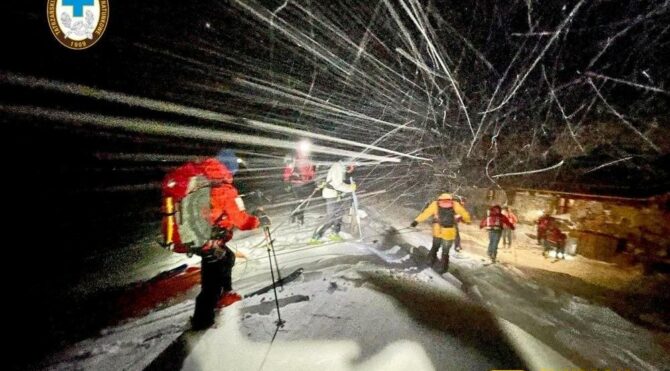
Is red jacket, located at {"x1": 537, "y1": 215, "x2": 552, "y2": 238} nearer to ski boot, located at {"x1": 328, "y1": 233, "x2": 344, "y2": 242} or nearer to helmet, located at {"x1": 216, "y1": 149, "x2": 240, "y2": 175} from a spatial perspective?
ski boot, located at {"x1": 328, "y1": 233, "x2": 344, "y2": 242}

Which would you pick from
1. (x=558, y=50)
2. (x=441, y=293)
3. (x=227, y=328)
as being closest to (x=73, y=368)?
(x=227, y=328)

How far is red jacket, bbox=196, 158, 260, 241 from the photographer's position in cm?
387

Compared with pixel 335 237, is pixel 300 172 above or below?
above

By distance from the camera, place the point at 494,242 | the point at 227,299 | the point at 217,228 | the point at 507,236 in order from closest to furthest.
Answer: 1. the point at 217,228
2. the point at 227,299
3. the point at 494,242
4. the point at 507,236

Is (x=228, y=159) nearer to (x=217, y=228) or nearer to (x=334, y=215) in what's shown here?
(x=217, y=228)

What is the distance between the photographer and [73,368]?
3596 mm

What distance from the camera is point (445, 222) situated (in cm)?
646

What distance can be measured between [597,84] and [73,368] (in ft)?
92.2

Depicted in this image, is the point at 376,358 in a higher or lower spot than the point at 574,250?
higher

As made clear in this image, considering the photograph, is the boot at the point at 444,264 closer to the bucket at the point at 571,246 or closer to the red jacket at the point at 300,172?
the red jacket at the point at 300,172

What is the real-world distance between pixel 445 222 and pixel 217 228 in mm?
4486

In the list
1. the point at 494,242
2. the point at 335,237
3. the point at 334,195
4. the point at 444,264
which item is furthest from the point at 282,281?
the point at 494,242

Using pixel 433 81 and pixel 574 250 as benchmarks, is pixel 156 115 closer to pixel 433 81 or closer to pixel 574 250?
pixel 433 81

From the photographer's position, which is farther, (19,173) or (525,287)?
(19,173)
